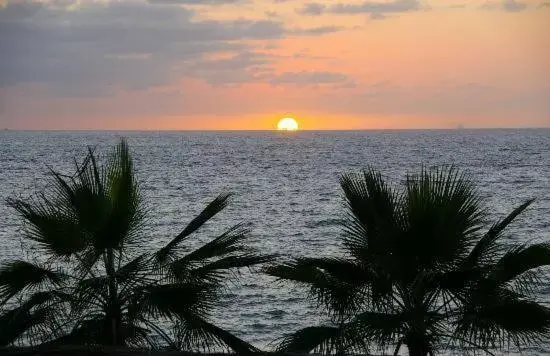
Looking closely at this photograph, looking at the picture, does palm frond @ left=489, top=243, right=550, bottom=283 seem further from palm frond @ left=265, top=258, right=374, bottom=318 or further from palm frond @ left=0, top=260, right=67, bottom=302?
palm frond @ left=0, top=260, right=67, bottom=302

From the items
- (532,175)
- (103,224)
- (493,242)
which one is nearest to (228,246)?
(103,224)

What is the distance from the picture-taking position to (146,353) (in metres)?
10.4

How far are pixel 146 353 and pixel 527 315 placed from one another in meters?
4.47

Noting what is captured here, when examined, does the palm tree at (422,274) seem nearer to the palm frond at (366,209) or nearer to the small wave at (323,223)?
the palm frond at (366,209)

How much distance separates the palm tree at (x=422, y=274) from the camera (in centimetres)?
946

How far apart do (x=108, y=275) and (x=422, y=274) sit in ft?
12.1

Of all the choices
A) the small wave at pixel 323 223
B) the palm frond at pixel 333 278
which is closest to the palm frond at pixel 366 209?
the palm frond at pixel 333 278

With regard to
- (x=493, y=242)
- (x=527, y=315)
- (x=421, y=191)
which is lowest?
(x=527, y=315)

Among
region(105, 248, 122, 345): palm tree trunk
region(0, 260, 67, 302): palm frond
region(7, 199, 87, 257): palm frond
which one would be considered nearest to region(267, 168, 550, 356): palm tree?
region(105, 248, 122, 345): palm tree trunk

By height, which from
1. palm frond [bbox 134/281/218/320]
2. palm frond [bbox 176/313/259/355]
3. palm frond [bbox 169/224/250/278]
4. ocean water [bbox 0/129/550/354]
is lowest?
ocean water [bbox 0/129/550/354]

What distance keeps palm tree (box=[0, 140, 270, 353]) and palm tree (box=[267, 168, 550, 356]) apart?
881 mm

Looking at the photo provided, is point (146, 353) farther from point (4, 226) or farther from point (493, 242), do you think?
point (4, 226)

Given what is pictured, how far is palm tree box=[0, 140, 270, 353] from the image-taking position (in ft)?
33.2

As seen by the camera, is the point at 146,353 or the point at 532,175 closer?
the point at 146,353
